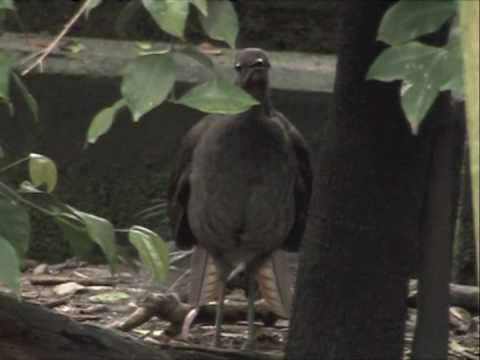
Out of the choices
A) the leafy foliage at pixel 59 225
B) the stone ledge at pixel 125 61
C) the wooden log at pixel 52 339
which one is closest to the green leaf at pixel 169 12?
the leafy foliage at pixel 59 225

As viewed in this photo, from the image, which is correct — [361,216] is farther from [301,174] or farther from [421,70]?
[421,70]

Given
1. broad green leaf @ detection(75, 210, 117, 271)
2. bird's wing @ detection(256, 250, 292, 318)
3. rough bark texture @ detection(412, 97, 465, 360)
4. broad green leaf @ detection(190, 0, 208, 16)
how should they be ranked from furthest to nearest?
bird's wing @ detection(256, 250, 292, 318) < rough bark texture @ detection(412, 97, 465, 360) < broad green leaf @ detection(75, 210, 117, 271) < broad green leaf @ detection(190, 0, 208, 16)

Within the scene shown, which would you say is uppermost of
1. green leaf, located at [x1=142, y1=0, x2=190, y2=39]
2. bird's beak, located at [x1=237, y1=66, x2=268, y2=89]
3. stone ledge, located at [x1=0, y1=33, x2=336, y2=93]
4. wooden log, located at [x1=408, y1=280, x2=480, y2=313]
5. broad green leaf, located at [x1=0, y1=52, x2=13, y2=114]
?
stone ledge, located at [x1=0, y1=33, x2=336, y2=93]

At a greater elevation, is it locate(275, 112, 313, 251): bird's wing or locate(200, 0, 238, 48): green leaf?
locate(200, 0, 238, 48): green leaf

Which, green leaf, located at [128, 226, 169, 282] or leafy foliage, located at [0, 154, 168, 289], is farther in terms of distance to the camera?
green leaf, located at [128, 226, 169, 282]

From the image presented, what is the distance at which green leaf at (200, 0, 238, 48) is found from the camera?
61.5 inches

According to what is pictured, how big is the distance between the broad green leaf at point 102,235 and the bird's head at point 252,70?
6.72 ft

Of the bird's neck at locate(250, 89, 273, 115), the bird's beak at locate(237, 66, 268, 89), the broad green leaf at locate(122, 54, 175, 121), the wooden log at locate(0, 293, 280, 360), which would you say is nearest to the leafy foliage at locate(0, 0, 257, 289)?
the broad green leaf at locate(122, 54, 175, 121)

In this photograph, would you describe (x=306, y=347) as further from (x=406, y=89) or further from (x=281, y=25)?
(x=281, y=25)

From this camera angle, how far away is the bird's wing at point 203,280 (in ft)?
14.9

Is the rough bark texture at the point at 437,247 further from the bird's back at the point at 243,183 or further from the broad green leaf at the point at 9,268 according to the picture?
the broad green leaf at the point at 9,268

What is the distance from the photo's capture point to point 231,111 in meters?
1.52

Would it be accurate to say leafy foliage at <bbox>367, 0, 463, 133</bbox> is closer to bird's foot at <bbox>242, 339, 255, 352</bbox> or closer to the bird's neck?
the bird's neck

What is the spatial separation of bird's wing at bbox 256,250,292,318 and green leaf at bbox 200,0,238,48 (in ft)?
9.48
